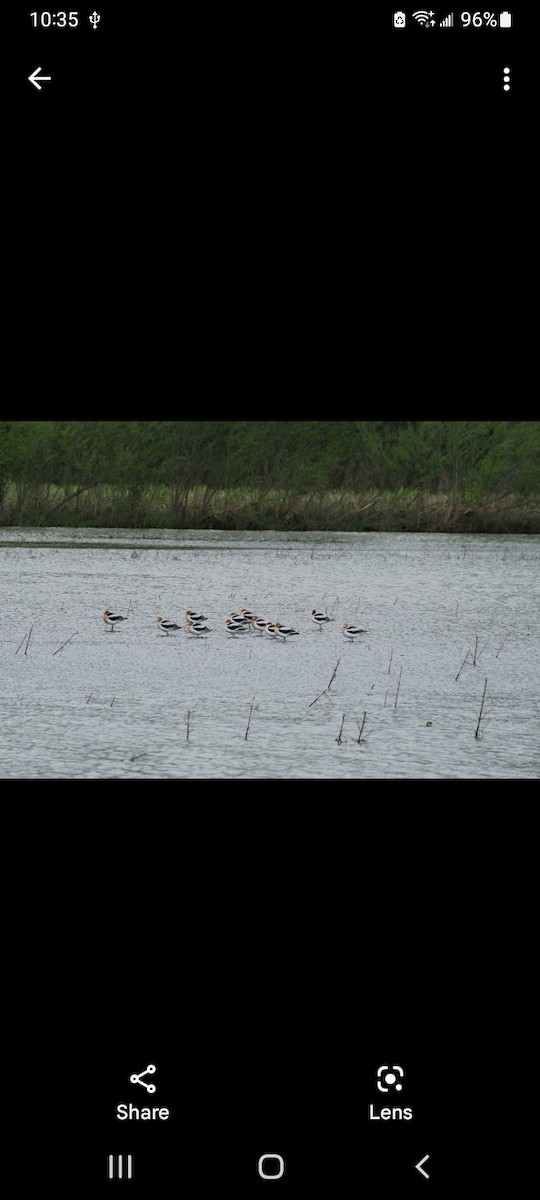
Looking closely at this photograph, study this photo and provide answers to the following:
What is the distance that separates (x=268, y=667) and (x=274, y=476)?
77.7 ft

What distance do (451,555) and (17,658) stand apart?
15.8m

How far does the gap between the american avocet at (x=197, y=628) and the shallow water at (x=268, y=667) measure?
0.55 ft

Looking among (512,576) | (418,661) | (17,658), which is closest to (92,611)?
(17,658)

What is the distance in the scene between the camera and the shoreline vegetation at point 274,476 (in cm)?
3556

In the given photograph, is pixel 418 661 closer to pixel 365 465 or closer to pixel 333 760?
pixel 333 760

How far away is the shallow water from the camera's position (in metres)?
10.2

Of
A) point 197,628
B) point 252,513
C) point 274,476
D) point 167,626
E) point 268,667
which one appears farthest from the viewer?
point 274,476

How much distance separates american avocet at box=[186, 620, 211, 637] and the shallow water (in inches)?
6.6

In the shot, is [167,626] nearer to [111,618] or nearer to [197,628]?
[197,628]

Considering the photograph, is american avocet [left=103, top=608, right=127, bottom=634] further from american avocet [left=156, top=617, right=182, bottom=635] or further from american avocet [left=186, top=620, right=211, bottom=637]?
american avocet [left=186, top=620, right=211, bottom=637]

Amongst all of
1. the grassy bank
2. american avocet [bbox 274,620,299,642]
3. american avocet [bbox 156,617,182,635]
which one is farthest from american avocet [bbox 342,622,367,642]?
the grassy bank

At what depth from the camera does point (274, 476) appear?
38594mm

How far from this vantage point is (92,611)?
1986cm

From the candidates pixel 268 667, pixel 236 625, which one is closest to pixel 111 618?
pixel 236 625
